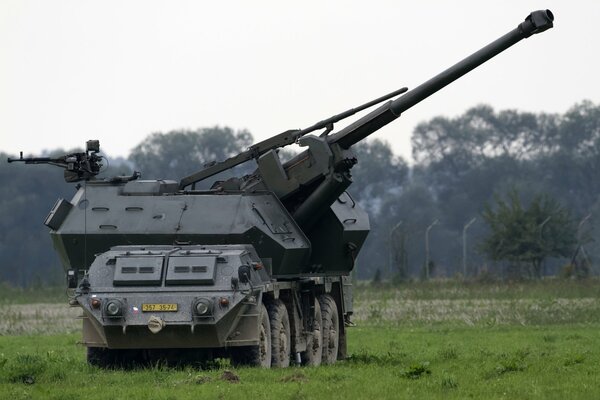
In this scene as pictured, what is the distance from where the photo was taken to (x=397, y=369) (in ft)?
72.3

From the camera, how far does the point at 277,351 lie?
77.8ft

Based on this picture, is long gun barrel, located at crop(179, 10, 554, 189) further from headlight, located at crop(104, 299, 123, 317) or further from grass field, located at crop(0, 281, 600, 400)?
headlight, located at crop(104, 299, 123, 317)

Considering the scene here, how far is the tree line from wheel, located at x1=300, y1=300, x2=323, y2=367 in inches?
1462

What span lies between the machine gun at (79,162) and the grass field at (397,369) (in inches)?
111

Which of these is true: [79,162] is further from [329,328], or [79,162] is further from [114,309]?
[329,328]

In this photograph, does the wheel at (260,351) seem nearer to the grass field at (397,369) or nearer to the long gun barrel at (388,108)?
the grass field at (397,369)

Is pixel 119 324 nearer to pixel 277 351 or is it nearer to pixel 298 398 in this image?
pixel 277 351

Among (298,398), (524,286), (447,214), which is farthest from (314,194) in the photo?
(447,214)

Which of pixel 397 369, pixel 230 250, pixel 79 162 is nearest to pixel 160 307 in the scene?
pixel 230 250

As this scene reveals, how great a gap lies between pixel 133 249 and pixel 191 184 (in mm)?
3939

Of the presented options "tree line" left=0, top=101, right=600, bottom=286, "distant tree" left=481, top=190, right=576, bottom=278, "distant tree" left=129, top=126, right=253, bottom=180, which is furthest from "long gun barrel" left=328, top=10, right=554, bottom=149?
"distant tree" left=129, top=126, right=253, bottom=180

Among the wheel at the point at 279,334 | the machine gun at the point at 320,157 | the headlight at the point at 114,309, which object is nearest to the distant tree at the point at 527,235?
the machine gun at the point at 320,157

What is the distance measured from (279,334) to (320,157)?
12.0ft

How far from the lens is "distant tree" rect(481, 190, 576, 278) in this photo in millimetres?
69062
